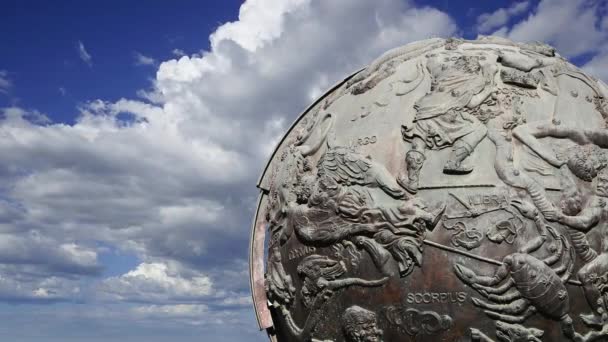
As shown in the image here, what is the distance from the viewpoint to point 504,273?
7500 millimetres

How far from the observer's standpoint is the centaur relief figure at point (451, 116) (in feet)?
25.8

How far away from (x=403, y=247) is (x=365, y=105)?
2.11 meters

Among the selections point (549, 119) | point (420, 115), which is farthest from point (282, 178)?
point (549, 119)

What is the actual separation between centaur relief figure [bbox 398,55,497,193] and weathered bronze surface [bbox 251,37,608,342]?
15 mm

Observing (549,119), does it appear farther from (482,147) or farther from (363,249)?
(363,249)

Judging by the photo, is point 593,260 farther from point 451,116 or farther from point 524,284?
point 451,116

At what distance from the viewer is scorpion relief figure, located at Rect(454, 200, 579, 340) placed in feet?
24.6

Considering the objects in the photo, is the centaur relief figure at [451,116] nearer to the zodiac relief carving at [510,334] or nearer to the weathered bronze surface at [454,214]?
the weathered bronze surface at [454,214]

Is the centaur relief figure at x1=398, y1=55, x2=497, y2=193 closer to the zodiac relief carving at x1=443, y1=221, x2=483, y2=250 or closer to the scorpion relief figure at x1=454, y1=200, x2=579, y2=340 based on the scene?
the zodiac relief carving at x1=443, y1=221, x2=483, y2=250

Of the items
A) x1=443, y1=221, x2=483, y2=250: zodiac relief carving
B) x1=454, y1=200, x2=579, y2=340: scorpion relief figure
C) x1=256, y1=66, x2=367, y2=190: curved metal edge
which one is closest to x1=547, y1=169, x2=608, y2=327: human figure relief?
x1=454, y1=200, x2=579, y2=340: scorpion relief figure

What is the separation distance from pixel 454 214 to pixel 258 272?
3604mm

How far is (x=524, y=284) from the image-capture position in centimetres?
749

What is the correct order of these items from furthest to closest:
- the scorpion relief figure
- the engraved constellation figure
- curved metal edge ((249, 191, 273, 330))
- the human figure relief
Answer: curved metal edge ((249, 191, 273, 330)), the engraved constellation figure, the human figure relief, the scorpion relief figure

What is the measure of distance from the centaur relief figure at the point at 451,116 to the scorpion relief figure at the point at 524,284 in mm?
951
